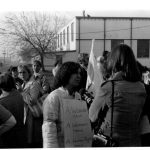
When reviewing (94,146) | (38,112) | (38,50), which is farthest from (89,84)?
(38,50)

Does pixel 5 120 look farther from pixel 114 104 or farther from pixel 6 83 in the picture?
pixel 114 104

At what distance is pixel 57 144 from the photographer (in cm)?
216

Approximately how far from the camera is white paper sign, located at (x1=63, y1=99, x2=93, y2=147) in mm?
2191

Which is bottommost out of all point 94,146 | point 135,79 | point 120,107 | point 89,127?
point 94,146

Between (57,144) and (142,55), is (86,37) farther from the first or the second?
(57,144)

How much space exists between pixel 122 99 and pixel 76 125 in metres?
0.40

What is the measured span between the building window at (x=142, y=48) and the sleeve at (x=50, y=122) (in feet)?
105

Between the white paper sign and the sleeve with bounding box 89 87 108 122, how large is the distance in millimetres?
52

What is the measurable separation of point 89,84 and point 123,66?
2.40 meters

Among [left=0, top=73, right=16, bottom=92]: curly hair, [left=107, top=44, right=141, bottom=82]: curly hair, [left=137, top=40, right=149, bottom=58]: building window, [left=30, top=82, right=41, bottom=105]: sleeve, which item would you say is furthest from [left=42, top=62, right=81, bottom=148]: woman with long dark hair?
[left=137, top=40, right=149, bottom=58]: building window

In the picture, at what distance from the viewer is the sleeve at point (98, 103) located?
7.43 ft

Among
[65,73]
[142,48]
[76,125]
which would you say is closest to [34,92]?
[65,73]

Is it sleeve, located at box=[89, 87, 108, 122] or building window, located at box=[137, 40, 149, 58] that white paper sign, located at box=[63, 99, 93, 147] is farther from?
building window, located at box=[137, 40, 149, 58]

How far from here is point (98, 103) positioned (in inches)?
90.0
